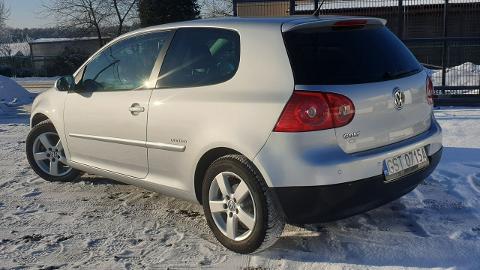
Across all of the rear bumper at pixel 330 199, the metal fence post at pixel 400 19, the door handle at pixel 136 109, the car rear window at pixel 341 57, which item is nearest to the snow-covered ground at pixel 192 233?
the rear bumper at pixel 330 199

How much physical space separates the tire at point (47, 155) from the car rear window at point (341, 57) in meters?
3.25

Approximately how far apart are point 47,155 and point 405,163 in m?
3.90

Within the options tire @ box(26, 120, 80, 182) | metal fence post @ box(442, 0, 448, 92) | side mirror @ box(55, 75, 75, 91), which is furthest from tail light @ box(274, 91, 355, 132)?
metal fence post @ box(442, 0, 448, 92)

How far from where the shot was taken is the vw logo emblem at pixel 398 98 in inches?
144

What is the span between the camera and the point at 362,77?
3.54 m

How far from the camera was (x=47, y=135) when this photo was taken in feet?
18.9

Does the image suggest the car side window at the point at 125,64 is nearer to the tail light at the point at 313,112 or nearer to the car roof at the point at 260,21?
the car roof at the point at 260,21


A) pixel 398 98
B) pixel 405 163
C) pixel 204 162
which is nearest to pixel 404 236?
pixel 405 163

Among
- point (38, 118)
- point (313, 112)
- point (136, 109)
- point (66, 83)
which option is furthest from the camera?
point (38, 118)

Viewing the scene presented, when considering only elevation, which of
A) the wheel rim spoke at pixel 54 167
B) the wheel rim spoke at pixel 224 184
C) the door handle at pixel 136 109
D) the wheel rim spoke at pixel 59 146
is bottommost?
the wheel rim spoke at pixel 54 167

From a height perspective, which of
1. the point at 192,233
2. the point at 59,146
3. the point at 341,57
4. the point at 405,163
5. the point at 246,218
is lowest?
the point at 192,233

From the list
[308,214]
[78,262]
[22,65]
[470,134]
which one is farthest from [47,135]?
[22,65]

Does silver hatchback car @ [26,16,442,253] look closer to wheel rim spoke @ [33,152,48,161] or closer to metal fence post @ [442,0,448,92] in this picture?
wheel rim spoke @ [33,152,48,161]

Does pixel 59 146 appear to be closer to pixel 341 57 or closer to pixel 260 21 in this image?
pixel 260 21
